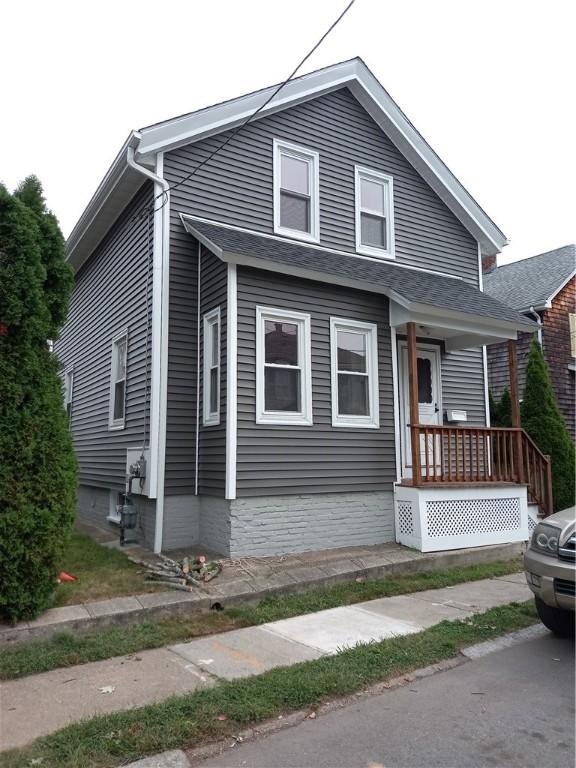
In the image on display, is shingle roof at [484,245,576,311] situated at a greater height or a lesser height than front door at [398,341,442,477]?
greater

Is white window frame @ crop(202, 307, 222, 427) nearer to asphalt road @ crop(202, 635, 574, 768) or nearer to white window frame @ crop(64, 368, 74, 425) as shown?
asphalt road @ crop(202, 635, 574, 768)

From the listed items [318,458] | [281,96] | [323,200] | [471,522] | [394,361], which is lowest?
[471,522]

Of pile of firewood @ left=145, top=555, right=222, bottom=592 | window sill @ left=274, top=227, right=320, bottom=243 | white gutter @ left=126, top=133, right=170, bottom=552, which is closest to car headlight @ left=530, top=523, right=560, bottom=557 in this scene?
pile of firewood @ left=145, top=555, right=222, bottom=592

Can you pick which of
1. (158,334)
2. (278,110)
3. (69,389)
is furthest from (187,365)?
(69,389)

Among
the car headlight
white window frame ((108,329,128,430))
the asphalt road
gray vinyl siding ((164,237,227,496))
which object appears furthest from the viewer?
white window frame ((108,329,128,430))

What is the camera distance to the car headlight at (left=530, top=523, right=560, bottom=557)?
4781mm

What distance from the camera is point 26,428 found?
521cm

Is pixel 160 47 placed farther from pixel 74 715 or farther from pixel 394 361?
pixel 74 715

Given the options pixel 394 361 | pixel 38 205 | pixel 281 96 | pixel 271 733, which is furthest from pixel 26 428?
pixel 281 96

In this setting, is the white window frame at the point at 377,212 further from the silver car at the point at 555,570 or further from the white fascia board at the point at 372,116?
the silver car at the point at 555,570

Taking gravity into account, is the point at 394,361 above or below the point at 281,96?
below

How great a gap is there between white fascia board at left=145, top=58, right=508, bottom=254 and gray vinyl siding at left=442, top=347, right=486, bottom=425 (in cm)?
268

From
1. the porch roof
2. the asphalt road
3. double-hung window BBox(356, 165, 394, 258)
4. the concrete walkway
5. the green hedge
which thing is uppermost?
double-hung window BBox(356, 165, 394, 258)

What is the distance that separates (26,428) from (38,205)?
220 centimetres
